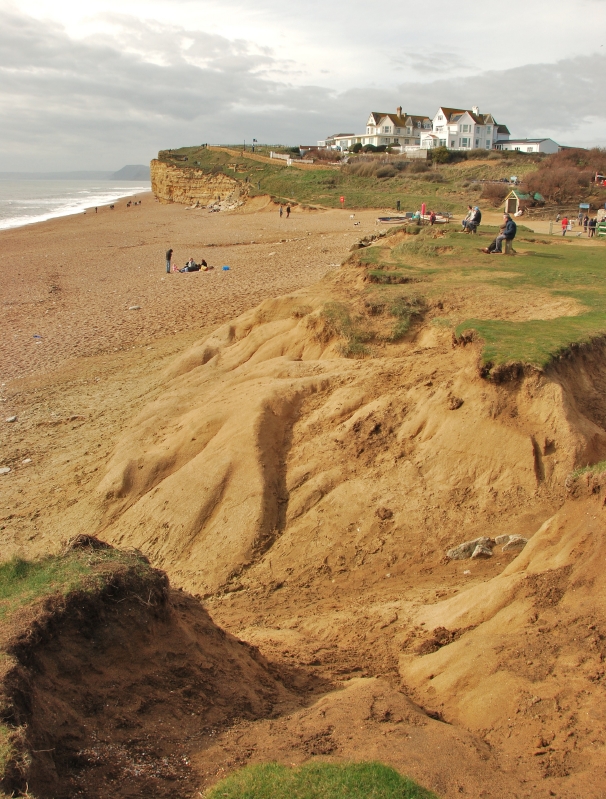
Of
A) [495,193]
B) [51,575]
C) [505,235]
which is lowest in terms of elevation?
[51,575]

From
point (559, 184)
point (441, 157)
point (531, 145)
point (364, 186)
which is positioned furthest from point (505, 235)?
point (531, 145)

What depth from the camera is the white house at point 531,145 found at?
3004 inches

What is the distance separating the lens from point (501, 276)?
13742mm

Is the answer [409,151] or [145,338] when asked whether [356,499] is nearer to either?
[145,338]

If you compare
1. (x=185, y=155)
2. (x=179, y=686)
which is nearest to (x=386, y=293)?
(x=179, y=686)

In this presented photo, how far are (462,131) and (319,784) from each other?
8400cm

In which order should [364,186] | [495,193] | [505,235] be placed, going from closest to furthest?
[505,235]
[495,193]
[364,186]

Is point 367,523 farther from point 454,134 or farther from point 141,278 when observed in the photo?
point 454,134

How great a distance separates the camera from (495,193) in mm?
42469

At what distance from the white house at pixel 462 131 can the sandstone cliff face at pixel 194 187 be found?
27780mm

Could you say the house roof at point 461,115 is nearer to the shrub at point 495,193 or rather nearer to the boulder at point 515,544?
the shrub at point 495,193

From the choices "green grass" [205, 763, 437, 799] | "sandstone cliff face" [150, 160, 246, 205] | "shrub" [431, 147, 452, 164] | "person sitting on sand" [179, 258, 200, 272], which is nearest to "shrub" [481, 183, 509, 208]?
"shrub" [431, 147, 452, 164]

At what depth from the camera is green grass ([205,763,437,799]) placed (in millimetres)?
3775

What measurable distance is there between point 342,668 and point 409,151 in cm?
6844
